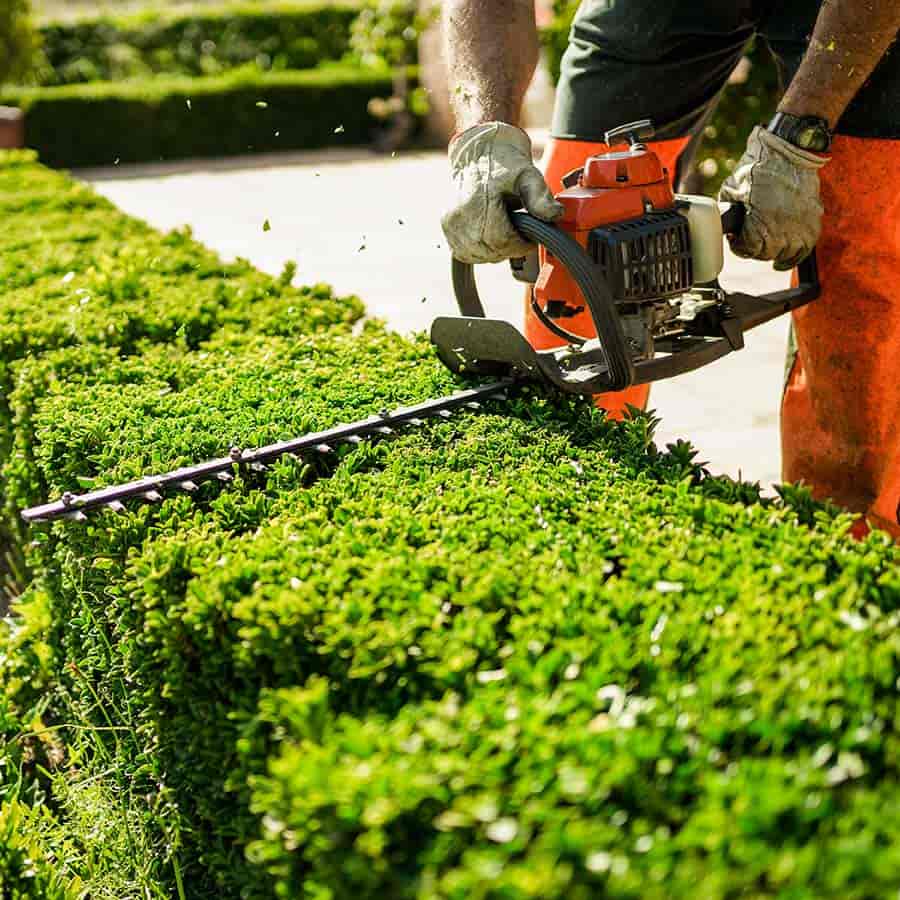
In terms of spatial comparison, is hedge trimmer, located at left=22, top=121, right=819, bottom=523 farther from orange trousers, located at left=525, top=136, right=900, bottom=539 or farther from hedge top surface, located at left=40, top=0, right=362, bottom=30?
hedge top surface, located at left=40, top=0, right=362, bottom=30

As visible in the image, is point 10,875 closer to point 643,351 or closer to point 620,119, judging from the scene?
point 643,351

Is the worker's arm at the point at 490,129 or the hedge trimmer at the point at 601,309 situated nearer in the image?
the hedge trimmer at the point at 601,309

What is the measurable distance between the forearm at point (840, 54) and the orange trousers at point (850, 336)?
0.84ft

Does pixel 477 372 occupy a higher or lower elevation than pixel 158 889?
higher

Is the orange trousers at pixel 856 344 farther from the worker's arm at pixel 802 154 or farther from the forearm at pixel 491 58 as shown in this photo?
the forearm at pixel 491 58

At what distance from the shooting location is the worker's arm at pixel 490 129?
241 centimetres

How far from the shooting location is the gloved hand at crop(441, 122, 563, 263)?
238 cm

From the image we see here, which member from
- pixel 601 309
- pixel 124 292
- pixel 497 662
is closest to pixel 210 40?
pixel 124 292

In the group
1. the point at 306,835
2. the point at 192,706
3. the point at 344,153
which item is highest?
the point at 306,835

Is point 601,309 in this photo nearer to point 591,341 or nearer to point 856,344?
point 591,341

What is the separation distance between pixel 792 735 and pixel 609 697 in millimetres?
213

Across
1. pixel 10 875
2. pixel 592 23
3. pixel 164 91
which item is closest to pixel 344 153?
pixel 164 91

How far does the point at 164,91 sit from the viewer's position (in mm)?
15594

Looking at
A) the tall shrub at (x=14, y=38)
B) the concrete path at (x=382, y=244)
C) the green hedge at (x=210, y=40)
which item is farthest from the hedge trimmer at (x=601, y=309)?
the green hedge at (x=210, y=40)
